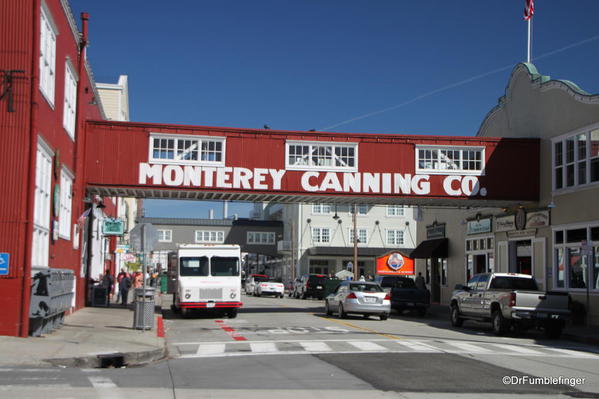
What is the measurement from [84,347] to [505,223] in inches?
865

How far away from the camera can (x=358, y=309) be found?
2544 centimetres

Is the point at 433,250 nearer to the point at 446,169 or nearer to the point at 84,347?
the point at 446,169

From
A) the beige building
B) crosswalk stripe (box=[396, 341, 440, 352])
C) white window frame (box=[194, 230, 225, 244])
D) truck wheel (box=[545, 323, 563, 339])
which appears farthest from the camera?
white window frame (box=[194, 230, 225, 244])

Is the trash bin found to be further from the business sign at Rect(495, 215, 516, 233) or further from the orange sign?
the orange sign

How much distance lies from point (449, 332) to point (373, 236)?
175 ft

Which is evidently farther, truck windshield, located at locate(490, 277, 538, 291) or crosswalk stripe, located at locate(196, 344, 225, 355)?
truck windshield, located at locate(490, 277, 538, 291)

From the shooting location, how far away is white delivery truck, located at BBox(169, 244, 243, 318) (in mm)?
25236

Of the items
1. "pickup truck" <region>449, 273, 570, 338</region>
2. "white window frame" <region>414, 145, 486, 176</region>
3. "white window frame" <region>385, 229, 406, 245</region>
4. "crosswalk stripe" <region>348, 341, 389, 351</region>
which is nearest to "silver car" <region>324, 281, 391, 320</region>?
"pickup truck" <region>449, 273, 570, 338</region>

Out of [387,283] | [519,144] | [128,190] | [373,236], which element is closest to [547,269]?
[519,144]

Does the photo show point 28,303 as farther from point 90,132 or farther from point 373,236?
point 373,236

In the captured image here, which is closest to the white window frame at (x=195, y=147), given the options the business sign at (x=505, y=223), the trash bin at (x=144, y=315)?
the trash bin at (x=144, y=315)

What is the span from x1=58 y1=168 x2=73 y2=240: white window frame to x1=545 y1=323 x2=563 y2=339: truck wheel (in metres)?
14.8

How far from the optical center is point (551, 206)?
2830 cm

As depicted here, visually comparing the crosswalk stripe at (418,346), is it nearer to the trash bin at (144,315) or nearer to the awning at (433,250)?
the trash bin at (144,315)
